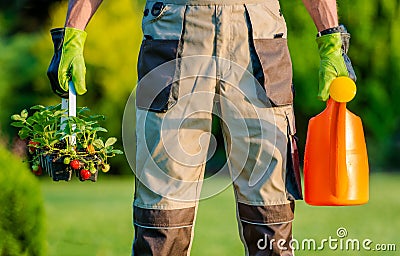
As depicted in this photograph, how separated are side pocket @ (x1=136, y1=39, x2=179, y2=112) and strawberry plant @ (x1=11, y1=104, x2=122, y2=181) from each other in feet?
0.70

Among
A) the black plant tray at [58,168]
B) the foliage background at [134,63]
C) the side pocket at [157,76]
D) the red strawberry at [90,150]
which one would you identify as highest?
the side pocket at [157,76]

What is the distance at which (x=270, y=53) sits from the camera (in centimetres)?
282

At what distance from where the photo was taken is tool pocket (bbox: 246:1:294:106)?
2.79 meters

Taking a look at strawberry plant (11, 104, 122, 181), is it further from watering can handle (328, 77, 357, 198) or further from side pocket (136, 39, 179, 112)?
watering can handle (328, 77, 357, 198)

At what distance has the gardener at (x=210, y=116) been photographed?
2785 mm

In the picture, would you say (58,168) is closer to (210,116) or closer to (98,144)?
(98,144)

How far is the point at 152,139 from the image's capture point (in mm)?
2812

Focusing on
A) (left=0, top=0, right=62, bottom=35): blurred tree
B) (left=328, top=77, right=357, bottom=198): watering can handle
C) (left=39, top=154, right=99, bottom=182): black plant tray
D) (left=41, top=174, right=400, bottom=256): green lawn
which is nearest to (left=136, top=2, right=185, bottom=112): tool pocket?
(left=39, top=154, right=99, bottom=182): black plant tray

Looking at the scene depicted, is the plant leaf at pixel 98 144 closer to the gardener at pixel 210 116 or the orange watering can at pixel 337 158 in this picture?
the gardener at pixel 210 116

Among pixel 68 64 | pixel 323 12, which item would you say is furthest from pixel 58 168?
pixel 323 12

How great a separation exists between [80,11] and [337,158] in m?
1.03

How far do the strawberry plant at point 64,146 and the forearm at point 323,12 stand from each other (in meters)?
0.83

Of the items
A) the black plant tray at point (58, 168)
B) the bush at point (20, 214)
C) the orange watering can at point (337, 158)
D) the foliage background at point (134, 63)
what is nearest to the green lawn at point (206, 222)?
the foliage background at point (134, 63)
